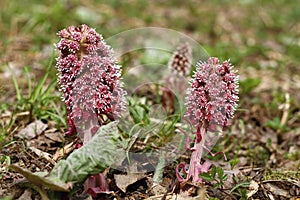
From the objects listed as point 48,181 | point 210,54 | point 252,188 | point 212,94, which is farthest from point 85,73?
point 210,54

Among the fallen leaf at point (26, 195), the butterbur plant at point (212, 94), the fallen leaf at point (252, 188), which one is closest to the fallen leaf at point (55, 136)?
the fallen leaf at point (26, 195)

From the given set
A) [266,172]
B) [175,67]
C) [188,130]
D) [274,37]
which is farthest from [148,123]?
[274,37]

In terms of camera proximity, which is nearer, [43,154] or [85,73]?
[85,73]

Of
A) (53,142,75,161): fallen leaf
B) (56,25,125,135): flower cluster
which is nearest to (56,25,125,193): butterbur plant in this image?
(56,25,125,135): flower cluster

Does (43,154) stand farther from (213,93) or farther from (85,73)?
(213,93)

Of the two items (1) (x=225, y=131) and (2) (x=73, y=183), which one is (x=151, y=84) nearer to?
(1) (x=225, y=131)
